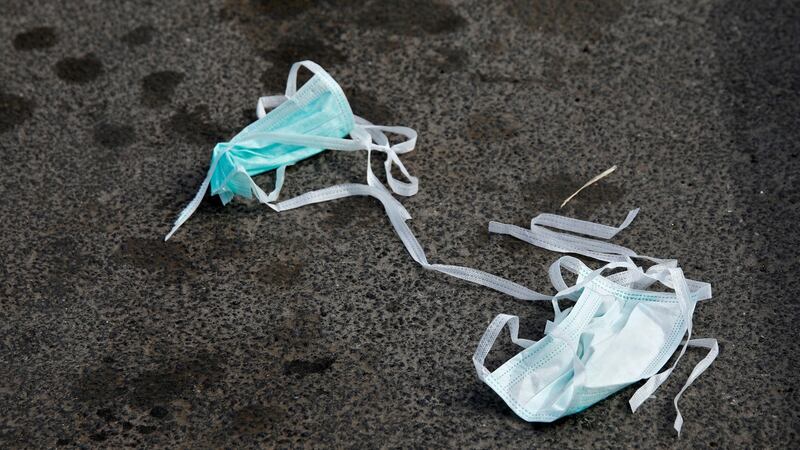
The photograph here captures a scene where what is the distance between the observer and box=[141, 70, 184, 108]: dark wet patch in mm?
3516

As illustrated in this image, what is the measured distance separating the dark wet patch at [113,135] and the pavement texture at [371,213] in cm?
1

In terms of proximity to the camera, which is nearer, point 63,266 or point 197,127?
point 63,266

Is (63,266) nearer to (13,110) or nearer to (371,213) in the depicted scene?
(13,110)

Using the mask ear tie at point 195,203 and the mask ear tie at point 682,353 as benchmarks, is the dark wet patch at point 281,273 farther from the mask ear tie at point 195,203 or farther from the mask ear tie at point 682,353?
the mask ear tie at point 682,353

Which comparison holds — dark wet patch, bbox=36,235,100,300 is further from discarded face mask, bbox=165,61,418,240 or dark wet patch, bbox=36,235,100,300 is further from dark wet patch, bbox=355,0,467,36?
dark wet patch, bbox=355,0,467,36

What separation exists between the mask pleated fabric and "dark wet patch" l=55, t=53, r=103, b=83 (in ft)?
2.36

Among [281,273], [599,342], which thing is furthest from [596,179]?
[281,273]

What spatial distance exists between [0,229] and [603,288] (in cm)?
190

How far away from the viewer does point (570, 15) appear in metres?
3.82

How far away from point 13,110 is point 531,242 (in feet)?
6.40

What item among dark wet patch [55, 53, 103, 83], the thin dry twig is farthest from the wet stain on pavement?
dark wet patch [55, 53, 103, 83]

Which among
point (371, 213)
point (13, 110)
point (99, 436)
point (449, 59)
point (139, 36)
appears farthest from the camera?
point (139, 36)

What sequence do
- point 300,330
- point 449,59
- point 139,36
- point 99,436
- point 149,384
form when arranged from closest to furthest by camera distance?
point 99,436 < point 149,384 < point 300,330 < point 449,59 < point 139,36

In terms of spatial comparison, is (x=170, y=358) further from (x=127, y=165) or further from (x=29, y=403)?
(x=127, y=165)
